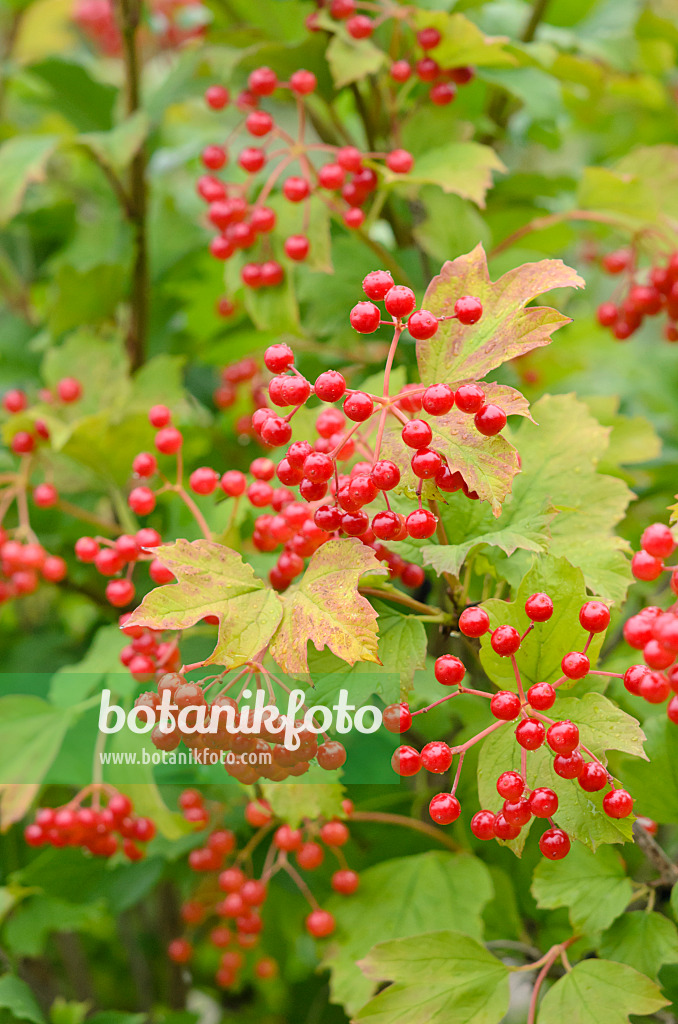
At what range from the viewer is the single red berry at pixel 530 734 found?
19.0 inches

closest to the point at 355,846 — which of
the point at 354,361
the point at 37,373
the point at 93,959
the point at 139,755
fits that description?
the point at 139,755

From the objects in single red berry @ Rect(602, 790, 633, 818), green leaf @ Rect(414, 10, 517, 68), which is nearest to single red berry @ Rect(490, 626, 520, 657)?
single red berry @ Rect(602, 790, 633, 818)

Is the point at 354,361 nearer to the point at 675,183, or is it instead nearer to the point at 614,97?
the point at 675,183

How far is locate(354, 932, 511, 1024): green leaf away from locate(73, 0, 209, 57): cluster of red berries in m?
1.49

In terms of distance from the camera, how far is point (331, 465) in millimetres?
506

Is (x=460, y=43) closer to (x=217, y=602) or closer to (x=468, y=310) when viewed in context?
(x=468, y=310)

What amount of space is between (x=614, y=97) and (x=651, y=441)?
32.1 inches

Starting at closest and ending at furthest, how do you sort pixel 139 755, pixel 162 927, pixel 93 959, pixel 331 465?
1. pixel 331 465
2. pixel 139 755
3. pixel 162 927
4. pixel 93 959

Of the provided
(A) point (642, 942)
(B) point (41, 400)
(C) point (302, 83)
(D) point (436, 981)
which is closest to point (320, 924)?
(D) point (436, 981)

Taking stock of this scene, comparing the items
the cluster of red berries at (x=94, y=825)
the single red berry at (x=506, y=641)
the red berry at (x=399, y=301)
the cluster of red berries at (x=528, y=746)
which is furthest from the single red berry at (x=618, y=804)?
the cluster of red berries at (x=94, y=825)

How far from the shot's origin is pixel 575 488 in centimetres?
66

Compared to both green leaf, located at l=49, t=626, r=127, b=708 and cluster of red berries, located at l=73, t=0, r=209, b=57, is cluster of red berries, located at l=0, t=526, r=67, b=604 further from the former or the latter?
cluster of red berries, located at l=73, t=0, r=209, b=57

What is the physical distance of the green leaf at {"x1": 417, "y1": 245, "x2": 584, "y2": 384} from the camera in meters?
0.52

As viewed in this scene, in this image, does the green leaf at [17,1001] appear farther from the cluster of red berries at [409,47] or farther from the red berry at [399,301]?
the cluster of red berries at [409,47]
